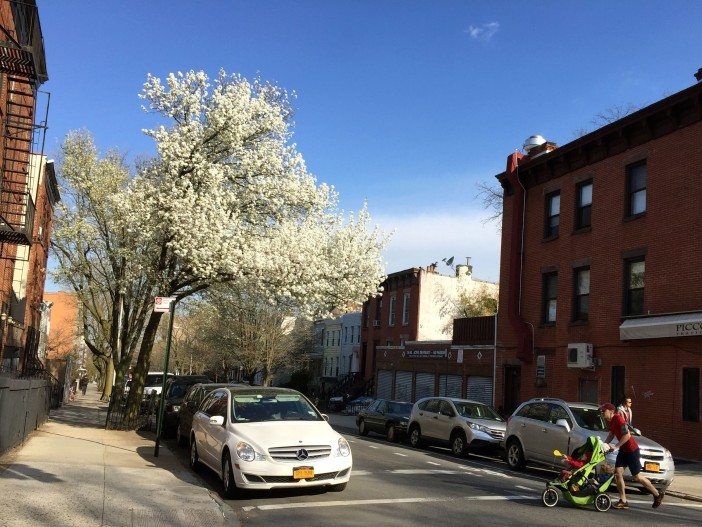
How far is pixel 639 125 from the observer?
829 inches

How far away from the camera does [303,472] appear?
9422mm

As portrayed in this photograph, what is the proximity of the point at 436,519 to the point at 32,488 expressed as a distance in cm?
525

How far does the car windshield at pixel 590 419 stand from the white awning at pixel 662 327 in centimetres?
494

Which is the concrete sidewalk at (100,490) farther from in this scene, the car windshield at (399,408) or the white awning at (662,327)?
the white awning at (662,327)

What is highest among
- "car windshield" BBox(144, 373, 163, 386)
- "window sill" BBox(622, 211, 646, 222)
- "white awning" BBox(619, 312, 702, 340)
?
"window sill" BBox(622, 211, 646, 222)

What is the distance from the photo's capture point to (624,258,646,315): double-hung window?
67.8ft

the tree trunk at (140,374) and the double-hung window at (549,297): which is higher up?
the double-hung window at (549,297)

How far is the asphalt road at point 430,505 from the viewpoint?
28.4ft

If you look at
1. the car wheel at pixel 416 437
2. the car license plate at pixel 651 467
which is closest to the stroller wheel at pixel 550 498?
the car license plate at pixel 651 467

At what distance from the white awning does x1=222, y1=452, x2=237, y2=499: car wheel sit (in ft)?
42.8

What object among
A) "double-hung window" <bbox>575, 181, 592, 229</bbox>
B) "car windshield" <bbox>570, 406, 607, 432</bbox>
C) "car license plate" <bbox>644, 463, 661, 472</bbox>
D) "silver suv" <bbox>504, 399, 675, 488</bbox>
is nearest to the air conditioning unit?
"double-hung window" <bbox>575, 181, 592, 229</bbox>

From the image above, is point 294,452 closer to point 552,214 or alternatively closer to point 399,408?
point 399,408

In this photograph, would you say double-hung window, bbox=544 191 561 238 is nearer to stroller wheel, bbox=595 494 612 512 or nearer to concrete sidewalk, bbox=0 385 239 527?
stroller wheel, bbox=595 494 612 512

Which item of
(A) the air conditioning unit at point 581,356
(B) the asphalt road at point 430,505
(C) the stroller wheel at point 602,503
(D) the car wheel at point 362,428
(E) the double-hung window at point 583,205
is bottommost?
(D) the car wheel at point 362,428
